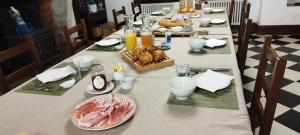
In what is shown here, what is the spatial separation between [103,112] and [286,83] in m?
2.01

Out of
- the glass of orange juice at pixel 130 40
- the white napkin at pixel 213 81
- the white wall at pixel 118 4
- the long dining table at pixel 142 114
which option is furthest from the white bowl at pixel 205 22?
the white wall at pixel 118 4

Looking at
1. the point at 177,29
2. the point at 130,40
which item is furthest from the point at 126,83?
the point at 177,29

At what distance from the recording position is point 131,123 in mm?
850

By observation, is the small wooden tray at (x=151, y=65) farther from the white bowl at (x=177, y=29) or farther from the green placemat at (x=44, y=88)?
the white bowl at (x=177, y=29)

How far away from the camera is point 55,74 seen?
130 cm

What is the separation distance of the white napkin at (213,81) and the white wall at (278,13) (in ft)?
10.1

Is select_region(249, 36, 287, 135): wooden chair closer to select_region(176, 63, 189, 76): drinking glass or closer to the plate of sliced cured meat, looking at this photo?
select_region(176, 63, 189, 76): drinking glass

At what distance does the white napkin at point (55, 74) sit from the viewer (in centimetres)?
125

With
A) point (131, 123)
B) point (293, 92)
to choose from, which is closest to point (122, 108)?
point (131, 123)

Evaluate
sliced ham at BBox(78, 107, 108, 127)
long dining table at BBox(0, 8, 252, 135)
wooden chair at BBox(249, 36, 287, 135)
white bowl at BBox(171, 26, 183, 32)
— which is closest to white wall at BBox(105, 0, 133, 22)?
white bowl at BBox(171, 26, 183, 32)

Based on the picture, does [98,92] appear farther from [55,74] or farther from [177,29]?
[177,29]

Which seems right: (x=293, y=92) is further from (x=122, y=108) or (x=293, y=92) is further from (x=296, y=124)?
(x=122, y=108)

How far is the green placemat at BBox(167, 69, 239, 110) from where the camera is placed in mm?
917

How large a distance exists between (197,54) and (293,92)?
1196mm
